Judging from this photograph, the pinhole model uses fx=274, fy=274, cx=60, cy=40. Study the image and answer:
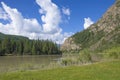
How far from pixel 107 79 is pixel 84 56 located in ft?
145

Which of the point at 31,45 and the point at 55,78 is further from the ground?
the point at 31,45

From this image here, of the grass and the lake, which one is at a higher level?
the lake

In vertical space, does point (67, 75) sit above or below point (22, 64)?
below

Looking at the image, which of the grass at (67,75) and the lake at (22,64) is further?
the lake at (22,64)

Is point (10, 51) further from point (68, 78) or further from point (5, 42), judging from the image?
point (68, 78)

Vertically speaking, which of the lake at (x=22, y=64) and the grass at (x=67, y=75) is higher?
the lake at (x=22, y=64)

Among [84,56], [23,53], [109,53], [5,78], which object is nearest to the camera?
[5,78]

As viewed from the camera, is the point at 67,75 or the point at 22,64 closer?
the point at 67,75

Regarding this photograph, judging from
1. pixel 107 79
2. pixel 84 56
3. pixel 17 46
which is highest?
pixel 17 46

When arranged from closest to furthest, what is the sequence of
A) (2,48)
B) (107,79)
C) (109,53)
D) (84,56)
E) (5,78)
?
(107,79)
(5,78)
(84,56)
(109,53)
(2,48)

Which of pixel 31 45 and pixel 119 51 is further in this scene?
pixel 31 45

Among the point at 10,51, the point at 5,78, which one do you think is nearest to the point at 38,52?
the point at 10,51

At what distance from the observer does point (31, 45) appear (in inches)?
7869

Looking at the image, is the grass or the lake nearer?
the grass
